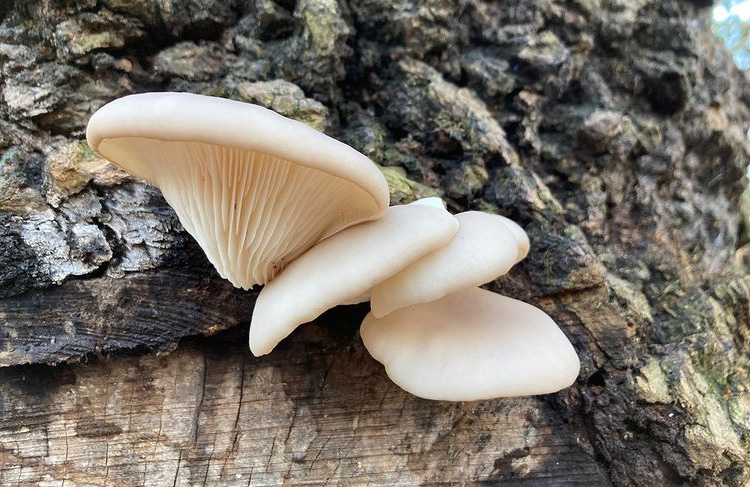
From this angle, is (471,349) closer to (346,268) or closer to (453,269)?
(453,269)

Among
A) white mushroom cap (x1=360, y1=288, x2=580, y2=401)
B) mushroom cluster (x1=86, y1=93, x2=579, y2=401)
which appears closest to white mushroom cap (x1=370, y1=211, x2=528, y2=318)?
mushroom cluster (x1=86, y1=93, x2=579, y2=401)

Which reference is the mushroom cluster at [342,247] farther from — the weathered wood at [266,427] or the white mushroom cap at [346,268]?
the weathered wood at [266,427]

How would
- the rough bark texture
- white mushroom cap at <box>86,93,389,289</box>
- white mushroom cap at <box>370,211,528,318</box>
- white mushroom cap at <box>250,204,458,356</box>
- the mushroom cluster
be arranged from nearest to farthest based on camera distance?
white mushroom cap at <box>86,93,389,289</box> → the mushroom cluster → white mushroom cap at <box>250,204,458,356</box> → white mushroom cap at <box>370,211,528,318</box> → the rough bark texture

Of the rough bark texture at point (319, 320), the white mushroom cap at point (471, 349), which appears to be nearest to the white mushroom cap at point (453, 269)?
the white mushroom cap at point (471, 349)

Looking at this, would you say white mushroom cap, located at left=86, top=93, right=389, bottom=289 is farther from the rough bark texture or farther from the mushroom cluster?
the rough bark texture

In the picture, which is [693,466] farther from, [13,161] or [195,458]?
[13,161]

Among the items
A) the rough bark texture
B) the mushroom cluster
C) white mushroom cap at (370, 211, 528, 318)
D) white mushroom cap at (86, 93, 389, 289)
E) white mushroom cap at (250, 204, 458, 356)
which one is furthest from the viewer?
the rough bark texture
